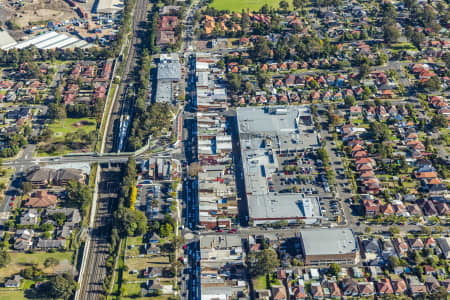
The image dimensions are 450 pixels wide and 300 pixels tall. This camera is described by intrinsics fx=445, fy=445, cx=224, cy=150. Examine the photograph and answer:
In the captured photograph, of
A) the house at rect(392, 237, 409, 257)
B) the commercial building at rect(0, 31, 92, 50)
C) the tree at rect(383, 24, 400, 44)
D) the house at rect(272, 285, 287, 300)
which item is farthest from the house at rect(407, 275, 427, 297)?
the commercial building at rect(0, 31, 92, 50)

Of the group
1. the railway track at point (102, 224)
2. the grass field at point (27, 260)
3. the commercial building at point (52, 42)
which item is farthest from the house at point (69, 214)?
the commercial building at point (52, 42)

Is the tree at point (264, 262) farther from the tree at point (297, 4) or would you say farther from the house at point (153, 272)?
the tree at point (297, 4)

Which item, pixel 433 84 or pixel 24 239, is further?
pixel 433 84

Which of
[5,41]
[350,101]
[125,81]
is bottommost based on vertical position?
[350,101]

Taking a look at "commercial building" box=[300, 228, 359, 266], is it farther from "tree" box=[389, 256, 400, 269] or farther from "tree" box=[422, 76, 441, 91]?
"tree" box=[422, 76, 441, 91]

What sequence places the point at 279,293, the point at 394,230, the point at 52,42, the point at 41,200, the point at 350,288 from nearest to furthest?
the point at 279,293 < the point at 350,288 < the point at 394,230 < the point at 41,200 < the point at 52,42

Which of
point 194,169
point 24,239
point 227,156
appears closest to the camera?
point 24,239

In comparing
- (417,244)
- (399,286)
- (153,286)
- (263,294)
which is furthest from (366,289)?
(153,286)

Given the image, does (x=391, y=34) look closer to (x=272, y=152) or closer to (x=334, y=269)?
(x=272, y=152)
